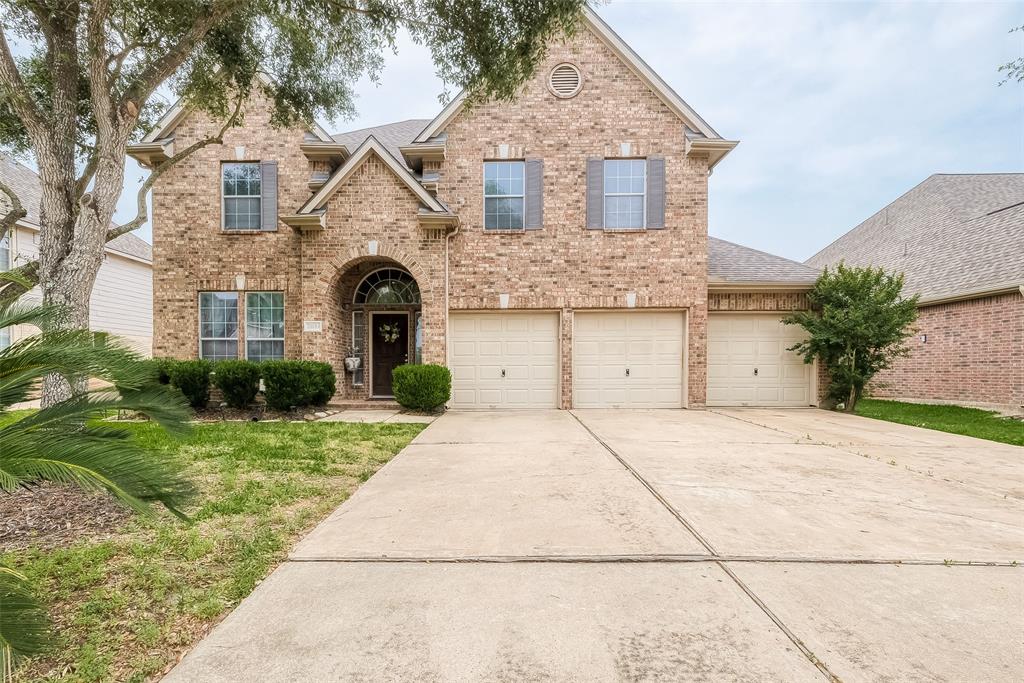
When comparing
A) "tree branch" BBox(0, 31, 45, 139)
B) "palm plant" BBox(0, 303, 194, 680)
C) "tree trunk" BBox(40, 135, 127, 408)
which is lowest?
"palm plant" BBox(0, 303, 194, 680)

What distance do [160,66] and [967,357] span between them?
1780cm

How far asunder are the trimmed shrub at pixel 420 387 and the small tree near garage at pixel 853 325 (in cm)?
827

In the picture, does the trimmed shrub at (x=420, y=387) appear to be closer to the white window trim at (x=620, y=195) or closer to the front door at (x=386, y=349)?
the front door at (x=386, y=349)

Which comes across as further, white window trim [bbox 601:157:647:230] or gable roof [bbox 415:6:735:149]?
white window trim [bbox 601:157:647:230]

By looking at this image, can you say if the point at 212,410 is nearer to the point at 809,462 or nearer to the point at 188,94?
the point at 188,94

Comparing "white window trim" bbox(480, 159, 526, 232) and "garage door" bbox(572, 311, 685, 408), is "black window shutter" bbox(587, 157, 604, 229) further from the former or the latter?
"garage door" bbox(572, 311, 685, 408)

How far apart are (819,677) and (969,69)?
4654cm

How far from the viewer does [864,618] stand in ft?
7.75

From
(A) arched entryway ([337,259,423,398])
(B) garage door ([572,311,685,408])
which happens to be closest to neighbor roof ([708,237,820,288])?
(B) garage door ([572,311,685,408])

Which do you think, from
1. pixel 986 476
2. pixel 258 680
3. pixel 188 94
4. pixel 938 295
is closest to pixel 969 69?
pixel 938 295

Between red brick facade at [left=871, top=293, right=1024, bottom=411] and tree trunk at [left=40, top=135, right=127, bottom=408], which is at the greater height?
tree trunk at [left=40, top=135, right=127, bottom=408]

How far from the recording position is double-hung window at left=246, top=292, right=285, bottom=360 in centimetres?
1129

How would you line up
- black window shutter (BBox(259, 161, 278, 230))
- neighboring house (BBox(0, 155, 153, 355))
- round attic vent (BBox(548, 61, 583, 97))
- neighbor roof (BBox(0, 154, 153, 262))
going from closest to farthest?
round attic vent (BBox(548, 61, 583, 97))
black window shutter (BBox(259, 161, 278, 230))
neighboring house (BBox(0, 155, 153, 355))
neighbor roof (BBox(0, 154, 153, 262))

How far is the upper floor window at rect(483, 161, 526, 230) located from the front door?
131 inches
